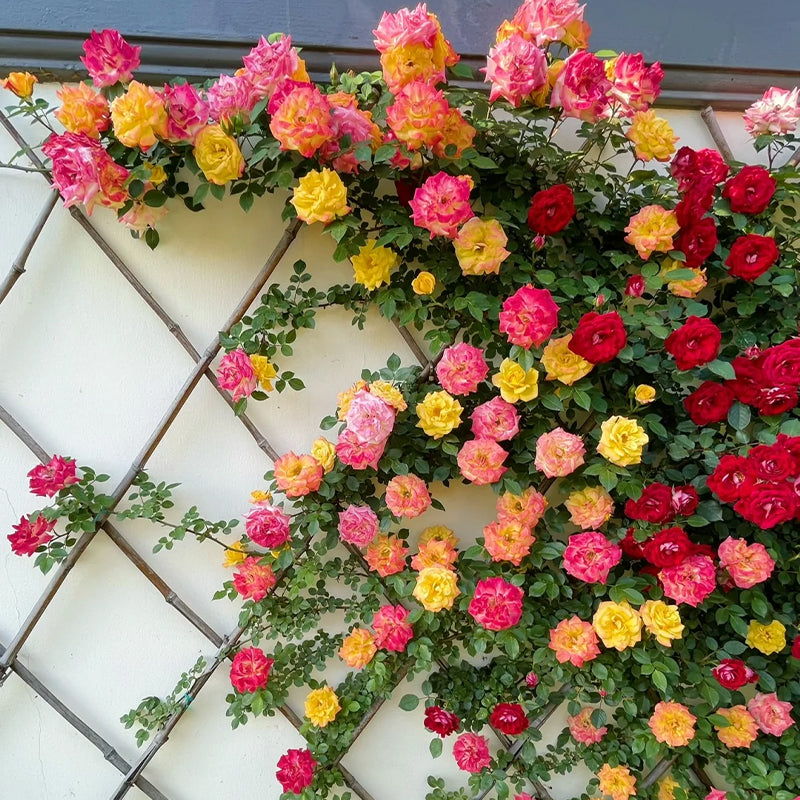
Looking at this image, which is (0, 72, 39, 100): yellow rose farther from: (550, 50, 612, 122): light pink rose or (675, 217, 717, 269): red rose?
(675, 217, 717, 269): red rose

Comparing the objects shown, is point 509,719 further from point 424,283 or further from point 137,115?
point 137,115

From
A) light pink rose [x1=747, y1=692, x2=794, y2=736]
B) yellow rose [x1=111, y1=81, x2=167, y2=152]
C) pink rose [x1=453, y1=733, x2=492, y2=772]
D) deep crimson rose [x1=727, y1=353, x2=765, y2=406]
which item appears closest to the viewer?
yellow rose [x1=111, y1=81, x2=167, y2=152]

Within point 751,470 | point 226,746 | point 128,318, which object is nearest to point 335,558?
point 226,746

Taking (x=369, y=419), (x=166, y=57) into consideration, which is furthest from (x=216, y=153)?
(x=369, y=419)

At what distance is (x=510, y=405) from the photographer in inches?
40.8

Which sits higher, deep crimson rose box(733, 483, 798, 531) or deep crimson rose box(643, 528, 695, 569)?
deep crimson rose box(733, 483, 798, 531)

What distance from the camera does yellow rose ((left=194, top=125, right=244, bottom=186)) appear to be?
92 cm

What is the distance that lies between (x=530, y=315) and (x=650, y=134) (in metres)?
0.39

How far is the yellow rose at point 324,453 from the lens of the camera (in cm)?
107

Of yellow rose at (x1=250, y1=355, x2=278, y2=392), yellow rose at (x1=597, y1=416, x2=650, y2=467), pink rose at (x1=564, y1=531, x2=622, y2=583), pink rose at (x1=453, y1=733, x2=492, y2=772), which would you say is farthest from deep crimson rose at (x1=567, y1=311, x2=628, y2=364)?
pink rose at (x1=453, y1=733, x2=492, y2=772)

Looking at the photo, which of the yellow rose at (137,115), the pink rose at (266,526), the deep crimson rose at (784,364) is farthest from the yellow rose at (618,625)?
the yellow rose at (137,115)

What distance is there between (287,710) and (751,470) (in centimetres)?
100

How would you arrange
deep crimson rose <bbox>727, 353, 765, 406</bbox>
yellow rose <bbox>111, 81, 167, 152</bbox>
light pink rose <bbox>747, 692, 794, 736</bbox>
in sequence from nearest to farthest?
yellow rose <bbox>111, 81, 167, 152</bbox> < deep crimson rose <bbox>727, 353, 765, 406</bbox> < light pink rose <bbox>747, 692, 794, 736</bbox>

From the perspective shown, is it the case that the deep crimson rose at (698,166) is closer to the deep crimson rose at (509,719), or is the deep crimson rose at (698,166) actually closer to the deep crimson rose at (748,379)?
the deep crimson rose at (748,379)
